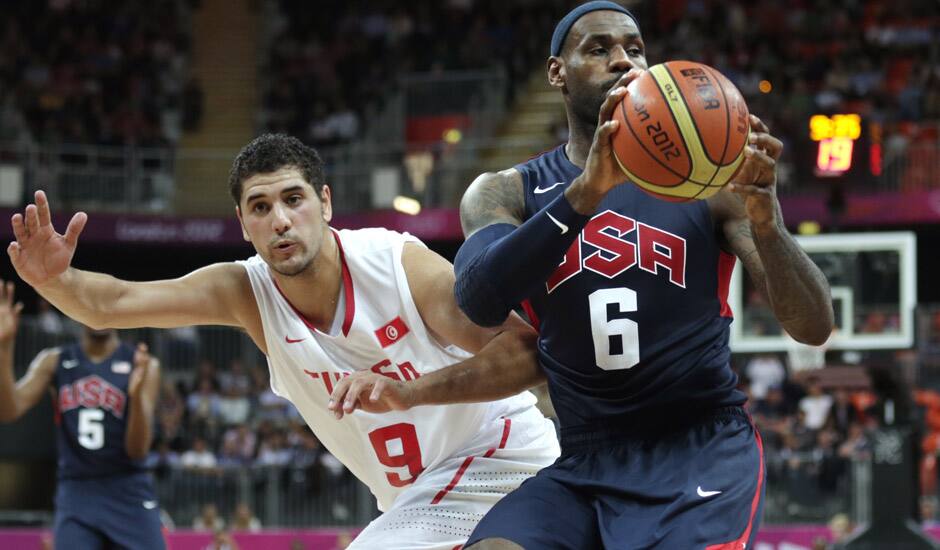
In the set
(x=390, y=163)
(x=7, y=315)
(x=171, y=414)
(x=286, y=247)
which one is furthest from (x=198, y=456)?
(x=286, y=247)

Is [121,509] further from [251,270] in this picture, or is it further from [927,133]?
[927,133]

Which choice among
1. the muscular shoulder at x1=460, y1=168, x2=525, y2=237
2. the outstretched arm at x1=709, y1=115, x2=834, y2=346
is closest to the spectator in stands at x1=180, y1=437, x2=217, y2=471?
the muscular shoulder at x1=460, y1=168, x2=525, y2=237

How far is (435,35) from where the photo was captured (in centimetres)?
2573

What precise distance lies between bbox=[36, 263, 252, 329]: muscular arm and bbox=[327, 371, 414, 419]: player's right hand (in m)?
1.07

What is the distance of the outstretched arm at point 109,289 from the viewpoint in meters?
4.89

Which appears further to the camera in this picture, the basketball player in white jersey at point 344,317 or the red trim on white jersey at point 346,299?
the red trim on white jersey at point 346,299

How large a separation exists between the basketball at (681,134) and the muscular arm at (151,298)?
1.99 m

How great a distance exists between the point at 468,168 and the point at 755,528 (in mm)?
18137

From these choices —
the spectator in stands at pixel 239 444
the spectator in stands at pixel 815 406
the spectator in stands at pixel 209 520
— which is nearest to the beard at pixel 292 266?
the spectator in stands at pixel 209 520

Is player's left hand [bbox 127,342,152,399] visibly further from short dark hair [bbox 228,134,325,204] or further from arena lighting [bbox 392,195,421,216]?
arena lighting [bbox 392,195,421,216]

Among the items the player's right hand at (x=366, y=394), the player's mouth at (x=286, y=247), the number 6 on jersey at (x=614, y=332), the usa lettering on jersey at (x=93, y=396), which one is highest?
the player's mouth at (x=286, y=247)

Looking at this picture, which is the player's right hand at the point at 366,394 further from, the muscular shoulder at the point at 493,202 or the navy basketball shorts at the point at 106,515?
the navy basketball shorts at the point at 106,515

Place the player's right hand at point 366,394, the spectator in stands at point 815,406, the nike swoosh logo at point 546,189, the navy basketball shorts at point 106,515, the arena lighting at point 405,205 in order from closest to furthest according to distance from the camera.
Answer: the player's right hand at point 366,394, the nike swoosh logo at point 546,189, the navy basketball shorts at point 106,515, the spectator in stands at point 815,406, the arena lighting at point 405,205

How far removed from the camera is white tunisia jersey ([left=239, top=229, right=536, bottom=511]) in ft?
16.7
